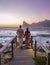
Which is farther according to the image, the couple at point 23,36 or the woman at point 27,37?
the woman at point 27,37

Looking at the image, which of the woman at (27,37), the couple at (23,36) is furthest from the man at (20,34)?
the woman at (27,37)

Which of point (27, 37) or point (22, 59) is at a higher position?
point (27, 37)

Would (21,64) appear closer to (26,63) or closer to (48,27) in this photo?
(26,63)

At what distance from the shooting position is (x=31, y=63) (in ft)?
21.9

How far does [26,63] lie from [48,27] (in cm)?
6278

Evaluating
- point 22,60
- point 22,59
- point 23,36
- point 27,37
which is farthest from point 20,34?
point 22,60

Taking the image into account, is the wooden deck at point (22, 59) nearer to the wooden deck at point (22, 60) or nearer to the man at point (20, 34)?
the wooden deck at point (22, 60)

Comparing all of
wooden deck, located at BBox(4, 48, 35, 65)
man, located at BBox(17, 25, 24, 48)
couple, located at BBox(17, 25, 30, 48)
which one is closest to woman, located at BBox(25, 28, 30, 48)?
couple, located at BBox(17, 25, 30, 48)

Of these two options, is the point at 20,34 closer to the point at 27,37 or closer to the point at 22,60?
the point at 27,37

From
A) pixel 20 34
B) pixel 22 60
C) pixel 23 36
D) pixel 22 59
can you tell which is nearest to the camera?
pixel 22 60

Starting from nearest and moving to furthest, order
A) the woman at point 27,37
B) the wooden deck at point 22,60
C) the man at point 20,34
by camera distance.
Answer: the wooden deck at point 22,60 → the man at point 20,34 → the woman at point 27,37

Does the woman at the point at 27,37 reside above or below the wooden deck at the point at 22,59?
above

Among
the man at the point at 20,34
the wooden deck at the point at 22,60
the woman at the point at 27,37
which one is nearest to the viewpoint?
the wooden deck at the point at 22,60

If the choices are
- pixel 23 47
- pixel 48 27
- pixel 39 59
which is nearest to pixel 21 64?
pixel 39 59
